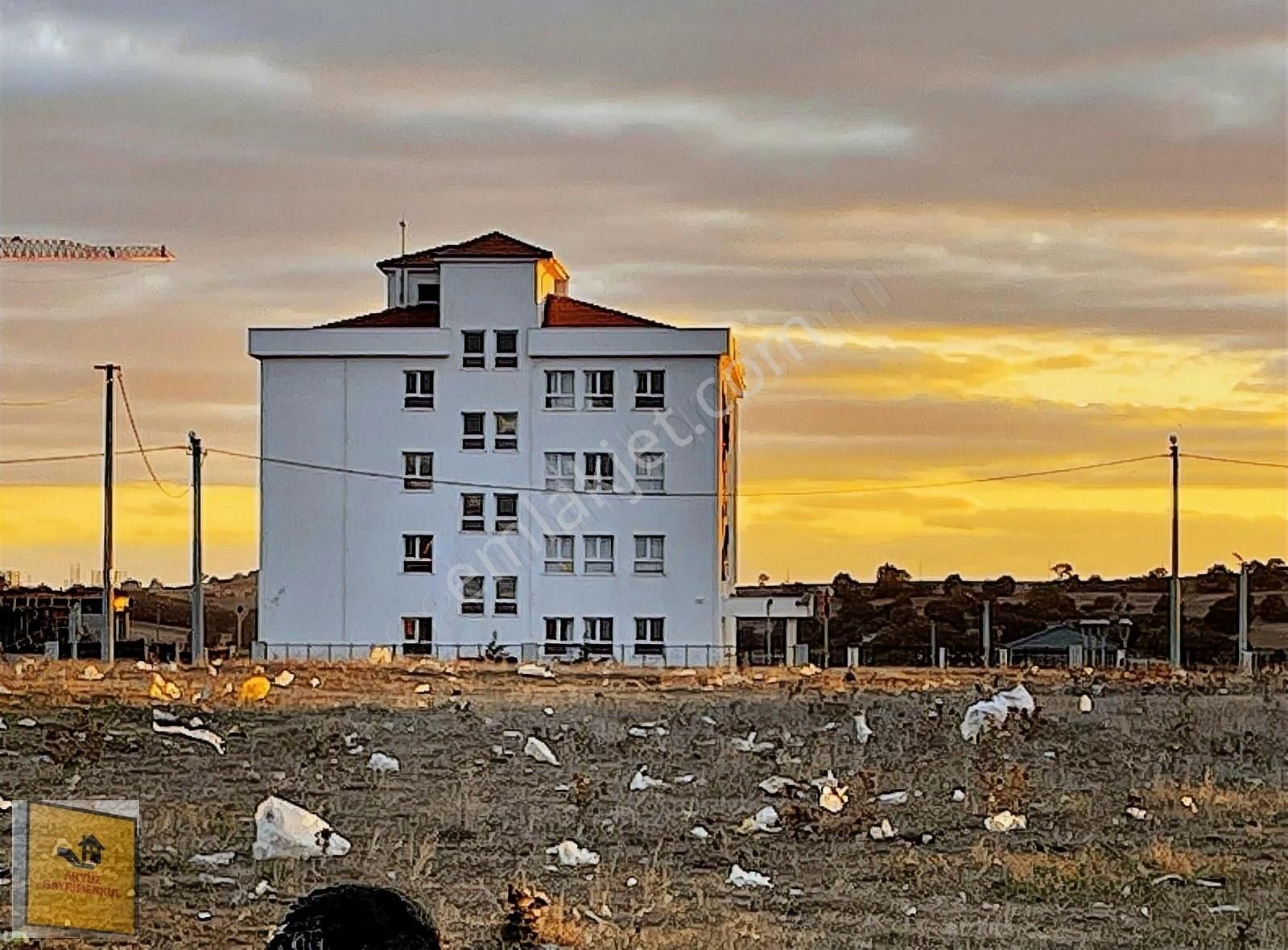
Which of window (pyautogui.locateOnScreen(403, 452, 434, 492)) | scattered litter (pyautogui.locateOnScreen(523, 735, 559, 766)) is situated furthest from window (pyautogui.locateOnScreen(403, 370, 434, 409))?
scattered litter (pyautogui.locateOnScreen(523, 735, 559, 766))

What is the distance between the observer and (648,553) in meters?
60.0

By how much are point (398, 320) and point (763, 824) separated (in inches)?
1916

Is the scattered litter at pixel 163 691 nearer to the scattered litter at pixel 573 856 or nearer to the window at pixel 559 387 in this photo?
the scattered litter at pixel 573 856

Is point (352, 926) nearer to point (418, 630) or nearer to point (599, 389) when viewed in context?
point (418, 630)

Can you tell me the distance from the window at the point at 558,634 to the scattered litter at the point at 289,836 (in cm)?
4571

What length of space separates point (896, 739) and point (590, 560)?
39497 millimetres

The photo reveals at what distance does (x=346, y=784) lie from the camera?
16688 millimetres

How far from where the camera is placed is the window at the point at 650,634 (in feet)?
193

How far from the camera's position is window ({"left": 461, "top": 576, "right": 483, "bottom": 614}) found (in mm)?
59719

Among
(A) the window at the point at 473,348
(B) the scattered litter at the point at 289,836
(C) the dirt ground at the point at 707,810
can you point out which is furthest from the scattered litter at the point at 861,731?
(A) the window at the point at 473,348

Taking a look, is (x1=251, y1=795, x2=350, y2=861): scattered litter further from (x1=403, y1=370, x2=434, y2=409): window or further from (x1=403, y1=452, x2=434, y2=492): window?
(x1=403, y1=370, x2=434, y2=409): window

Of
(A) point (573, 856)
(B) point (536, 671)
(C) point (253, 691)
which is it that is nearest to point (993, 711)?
(C) point (253, 691)

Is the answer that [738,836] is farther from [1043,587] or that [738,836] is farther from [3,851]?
[1043,587]

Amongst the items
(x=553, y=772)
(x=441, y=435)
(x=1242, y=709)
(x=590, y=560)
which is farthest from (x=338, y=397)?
(x=553, y=772)
